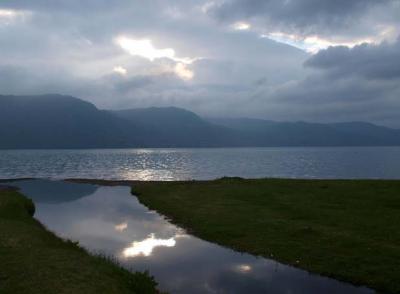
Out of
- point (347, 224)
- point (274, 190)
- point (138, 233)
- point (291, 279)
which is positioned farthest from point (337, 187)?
point (291, 279)

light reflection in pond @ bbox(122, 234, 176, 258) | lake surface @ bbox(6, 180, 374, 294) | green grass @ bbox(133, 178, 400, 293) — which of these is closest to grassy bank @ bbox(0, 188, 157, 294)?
lake surface @ bbox(6, 180, 374, 294)

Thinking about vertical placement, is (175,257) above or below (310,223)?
below

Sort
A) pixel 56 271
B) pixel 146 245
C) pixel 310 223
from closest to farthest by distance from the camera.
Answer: pixel 56 271 → pixel 146 245 → pixel 310 223

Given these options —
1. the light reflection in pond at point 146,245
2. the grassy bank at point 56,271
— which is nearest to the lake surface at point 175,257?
the light reflection in pond at point 146,245

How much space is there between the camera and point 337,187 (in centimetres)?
6662

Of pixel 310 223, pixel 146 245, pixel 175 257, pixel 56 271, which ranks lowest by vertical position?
pixel 146 245

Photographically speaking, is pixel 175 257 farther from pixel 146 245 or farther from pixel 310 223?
pixel 310 223

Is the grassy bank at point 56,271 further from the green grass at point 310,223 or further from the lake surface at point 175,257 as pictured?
the green grass at point 310,223

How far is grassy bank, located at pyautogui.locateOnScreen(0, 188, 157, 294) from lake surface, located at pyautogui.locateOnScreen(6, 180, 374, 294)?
293 centimetres

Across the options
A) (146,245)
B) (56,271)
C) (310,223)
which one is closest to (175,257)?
(146,245)

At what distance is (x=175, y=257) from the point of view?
30.8m

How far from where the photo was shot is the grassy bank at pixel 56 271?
19.9 meters

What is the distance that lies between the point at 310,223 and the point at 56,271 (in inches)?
1006

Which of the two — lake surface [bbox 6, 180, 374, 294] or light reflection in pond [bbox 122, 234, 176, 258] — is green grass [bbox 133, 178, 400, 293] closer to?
lake surface [bbox 6, 180, 374, 294]
